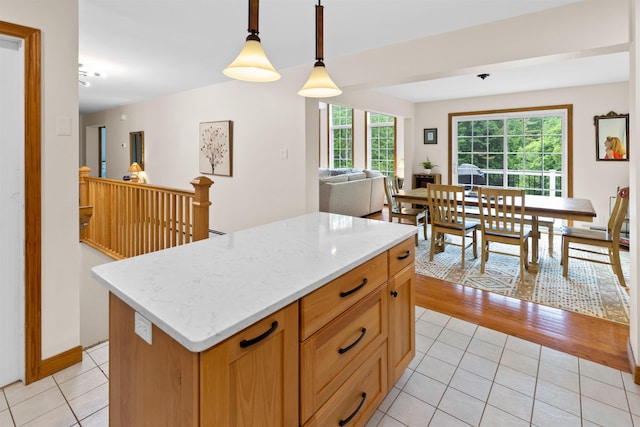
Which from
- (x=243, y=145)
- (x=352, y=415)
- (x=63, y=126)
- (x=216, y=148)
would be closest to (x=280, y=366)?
(x=352, y=415)

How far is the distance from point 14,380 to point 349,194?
509 centimetres

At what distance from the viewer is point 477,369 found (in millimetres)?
1981

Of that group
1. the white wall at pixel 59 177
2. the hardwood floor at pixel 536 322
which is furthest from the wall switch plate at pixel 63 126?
the hardwood floor at pixel 536 322

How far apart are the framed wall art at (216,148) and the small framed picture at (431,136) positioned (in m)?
4.22

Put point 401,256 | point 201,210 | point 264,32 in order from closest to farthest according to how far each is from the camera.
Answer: point 401,256 → point 201,210 → point 264,32

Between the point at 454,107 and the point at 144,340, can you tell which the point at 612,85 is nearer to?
the point at 454,107

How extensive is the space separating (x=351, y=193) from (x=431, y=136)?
91.9 inches

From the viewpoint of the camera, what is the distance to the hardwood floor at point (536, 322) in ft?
7.13

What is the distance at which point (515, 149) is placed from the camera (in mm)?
6348

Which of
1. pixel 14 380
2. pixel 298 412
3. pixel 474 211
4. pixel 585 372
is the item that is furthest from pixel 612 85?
pixel 14 380

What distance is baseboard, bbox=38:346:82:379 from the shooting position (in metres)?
1.86

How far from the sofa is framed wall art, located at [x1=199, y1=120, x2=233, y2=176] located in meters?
1.49

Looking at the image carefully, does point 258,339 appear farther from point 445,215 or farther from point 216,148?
point 216,148

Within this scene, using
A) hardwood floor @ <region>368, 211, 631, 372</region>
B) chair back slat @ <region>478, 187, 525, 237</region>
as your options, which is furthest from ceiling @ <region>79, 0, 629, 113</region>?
hardwood floor @ <region>368, 211, 631, 372</region>
